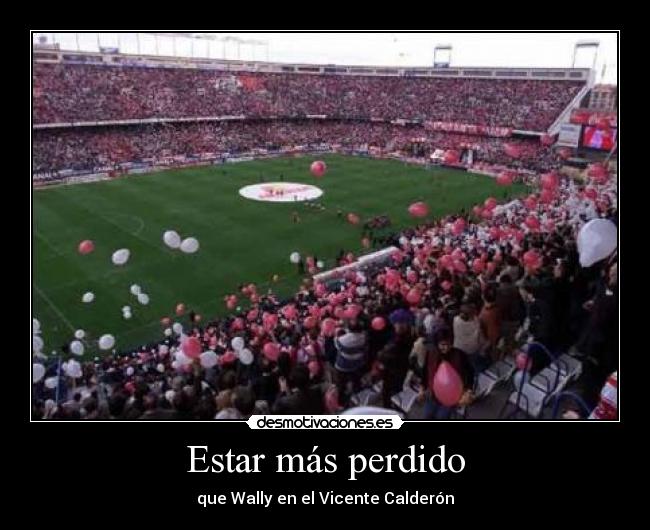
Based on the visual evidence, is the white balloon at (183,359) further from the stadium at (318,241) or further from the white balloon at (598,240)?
the white balloon at (598,240)

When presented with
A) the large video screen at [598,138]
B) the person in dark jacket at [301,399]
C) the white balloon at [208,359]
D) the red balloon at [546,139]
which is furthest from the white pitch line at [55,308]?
the large video screen at [598,138]

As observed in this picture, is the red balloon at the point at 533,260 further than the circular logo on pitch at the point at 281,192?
No

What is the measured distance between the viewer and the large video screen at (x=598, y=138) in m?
35.3

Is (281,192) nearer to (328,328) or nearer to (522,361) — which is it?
(328,328)

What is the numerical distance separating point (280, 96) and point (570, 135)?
29.1 metres

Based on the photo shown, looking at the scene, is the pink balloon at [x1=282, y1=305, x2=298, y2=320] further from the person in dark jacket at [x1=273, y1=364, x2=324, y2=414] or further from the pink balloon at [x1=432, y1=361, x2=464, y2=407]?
the pink balloon at [x1=432, y1=361, x2=464, y2=407]

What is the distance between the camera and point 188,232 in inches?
955

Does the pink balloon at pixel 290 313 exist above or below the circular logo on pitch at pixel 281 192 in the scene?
below

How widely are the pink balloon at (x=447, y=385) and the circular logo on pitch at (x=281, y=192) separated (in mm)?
25032

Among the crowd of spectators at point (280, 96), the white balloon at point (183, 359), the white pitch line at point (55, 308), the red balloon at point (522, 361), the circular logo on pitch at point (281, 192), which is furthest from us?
the crowd of spectators at point (280, 96)

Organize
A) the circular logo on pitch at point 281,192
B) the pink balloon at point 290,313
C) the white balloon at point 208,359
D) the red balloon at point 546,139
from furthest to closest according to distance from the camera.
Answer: the circular logo on pitch at point 281,192 < the red balloon at point 546,139 < the pink balloon at point 290,313 < the white balloon at point 208,359

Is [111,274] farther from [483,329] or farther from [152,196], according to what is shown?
[483,329]

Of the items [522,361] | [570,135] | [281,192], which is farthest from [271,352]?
[570,135]

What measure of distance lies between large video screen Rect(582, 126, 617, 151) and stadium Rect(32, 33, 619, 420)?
13 cm
